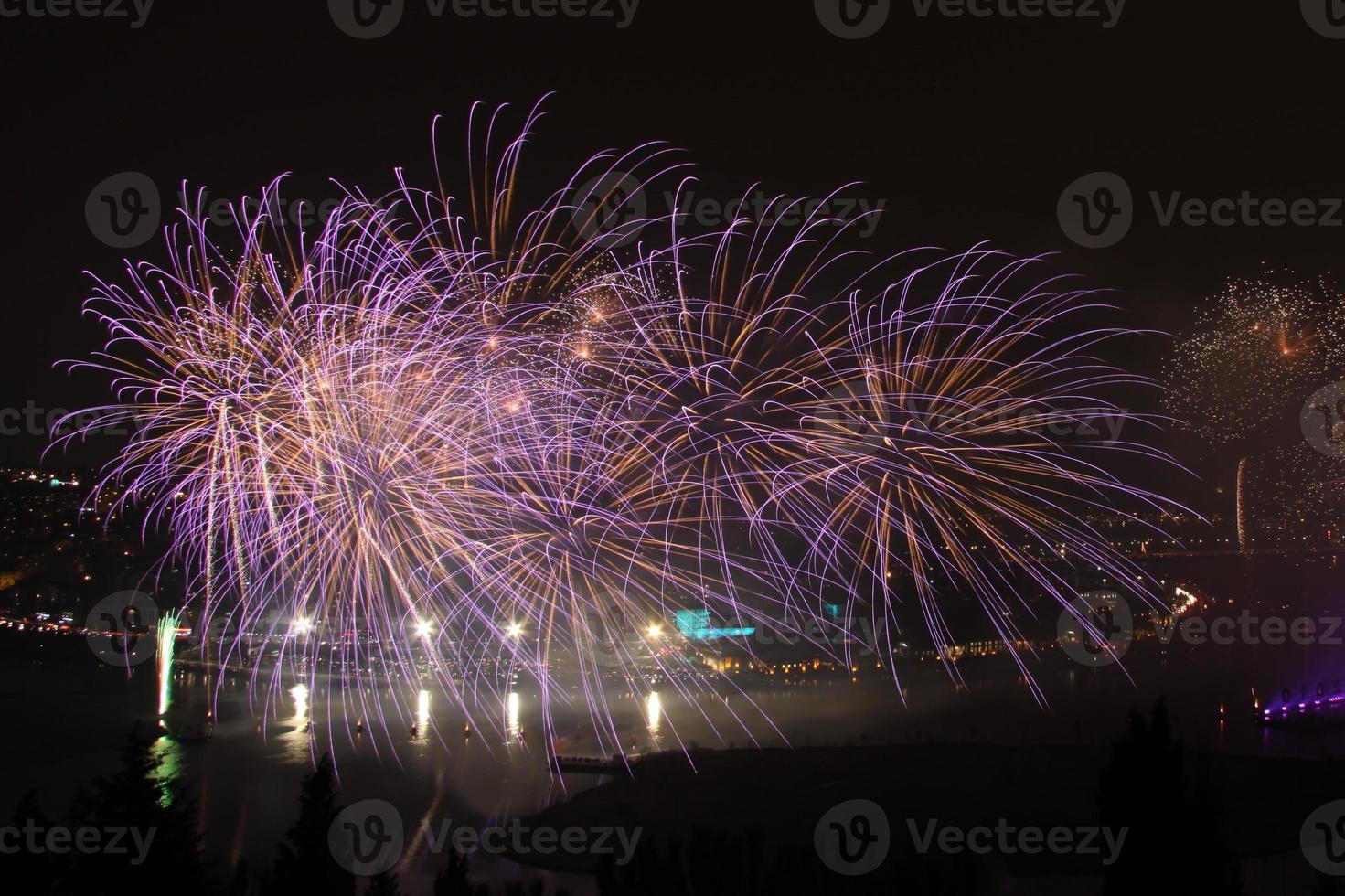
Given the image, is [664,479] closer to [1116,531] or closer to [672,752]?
[672,752]

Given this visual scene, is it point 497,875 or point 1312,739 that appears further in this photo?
point 1312,739

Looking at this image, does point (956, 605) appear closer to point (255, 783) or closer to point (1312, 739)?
point (1312, 739)

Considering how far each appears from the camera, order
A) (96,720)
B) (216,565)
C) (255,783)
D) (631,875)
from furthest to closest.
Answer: (216,565), (96,720), (255,783), (631,875)

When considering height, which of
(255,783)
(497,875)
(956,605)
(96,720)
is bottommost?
(497,875)

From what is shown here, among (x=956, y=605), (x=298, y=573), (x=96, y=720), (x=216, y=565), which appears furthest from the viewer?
(x=956, y=605)

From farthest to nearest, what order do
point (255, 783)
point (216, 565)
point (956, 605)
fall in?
A: point (956, 605), point (216, 565), point (255, 783)

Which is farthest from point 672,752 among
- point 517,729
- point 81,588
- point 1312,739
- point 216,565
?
point 81,588

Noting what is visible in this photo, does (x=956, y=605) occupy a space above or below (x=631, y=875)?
above

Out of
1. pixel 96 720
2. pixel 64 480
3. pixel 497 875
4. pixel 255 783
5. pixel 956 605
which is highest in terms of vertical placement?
pixel 64 480

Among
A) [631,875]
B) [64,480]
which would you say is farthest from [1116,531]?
[64,480]
